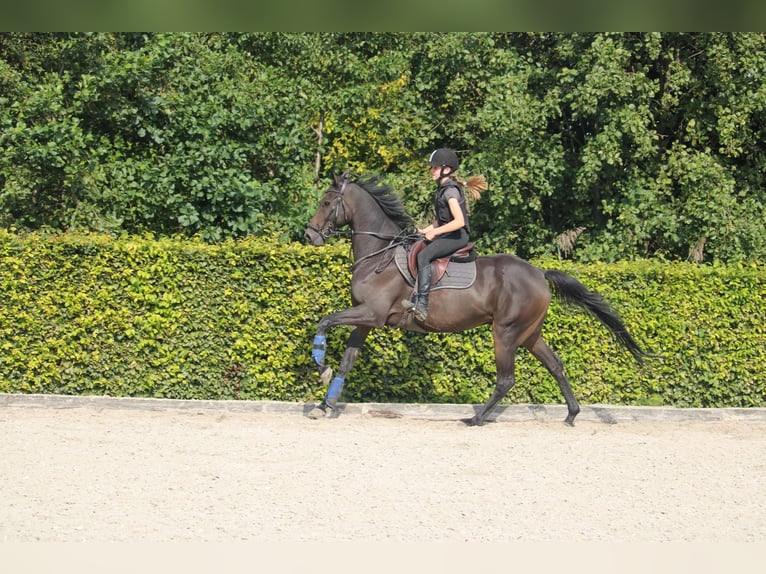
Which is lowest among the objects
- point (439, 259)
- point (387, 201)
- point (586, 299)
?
point (586, 299)

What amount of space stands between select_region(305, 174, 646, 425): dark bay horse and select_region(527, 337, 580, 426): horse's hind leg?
0.04 feet

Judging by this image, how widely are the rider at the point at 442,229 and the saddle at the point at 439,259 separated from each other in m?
0.10

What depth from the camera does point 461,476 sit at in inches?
266

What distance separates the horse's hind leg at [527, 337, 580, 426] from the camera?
909 cm

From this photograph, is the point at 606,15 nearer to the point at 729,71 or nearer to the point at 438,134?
the point at 729,71

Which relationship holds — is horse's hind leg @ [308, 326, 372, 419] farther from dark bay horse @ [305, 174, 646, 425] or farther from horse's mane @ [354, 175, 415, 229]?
horse's mane @ [354, 175, 415, 229]

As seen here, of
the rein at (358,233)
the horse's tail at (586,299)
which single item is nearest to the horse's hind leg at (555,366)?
the horse's tail at (586,299)

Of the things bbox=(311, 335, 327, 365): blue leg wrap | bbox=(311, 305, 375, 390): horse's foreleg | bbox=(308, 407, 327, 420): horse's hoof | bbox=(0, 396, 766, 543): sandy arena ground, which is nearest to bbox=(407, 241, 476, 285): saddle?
bbox=(311, 305, 375, 390): horse's foreleg

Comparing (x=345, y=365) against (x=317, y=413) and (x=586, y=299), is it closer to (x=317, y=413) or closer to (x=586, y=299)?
(x=317, y=413)

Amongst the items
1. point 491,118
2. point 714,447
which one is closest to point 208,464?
point 714,447

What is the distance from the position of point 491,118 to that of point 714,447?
22.7 ft

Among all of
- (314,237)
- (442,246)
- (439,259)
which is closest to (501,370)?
(439,259)

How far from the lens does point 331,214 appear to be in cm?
876

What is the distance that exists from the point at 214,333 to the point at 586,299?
173 inches
